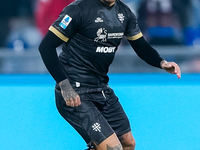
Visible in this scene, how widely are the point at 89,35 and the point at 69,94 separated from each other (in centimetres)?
37

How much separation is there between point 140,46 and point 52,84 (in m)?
1.13

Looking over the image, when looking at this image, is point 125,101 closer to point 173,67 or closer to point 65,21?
point 173,67

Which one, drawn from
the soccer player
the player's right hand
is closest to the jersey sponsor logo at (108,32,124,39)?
the soccer player

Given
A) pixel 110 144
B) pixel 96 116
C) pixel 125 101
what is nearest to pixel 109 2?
pixel 96 116

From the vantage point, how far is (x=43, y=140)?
3404 mm

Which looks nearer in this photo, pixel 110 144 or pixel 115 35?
pixel 110 144

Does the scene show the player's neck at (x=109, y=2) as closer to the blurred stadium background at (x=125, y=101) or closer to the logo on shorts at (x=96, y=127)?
the logo on shorts at (x=96, y=127)

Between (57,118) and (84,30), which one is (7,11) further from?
(84,30)

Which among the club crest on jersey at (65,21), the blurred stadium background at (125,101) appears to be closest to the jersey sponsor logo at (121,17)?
the club crest on jersey at (65,21)

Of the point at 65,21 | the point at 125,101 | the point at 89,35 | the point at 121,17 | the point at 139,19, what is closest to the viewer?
the point at 65,21

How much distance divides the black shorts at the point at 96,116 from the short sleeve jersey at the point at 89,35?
12cm

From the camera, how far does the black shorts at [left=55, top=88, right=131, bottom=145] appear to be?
2.35 m

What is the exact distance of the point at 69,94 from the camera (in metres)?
2.31

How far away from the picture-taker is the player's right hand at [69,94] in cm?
231
